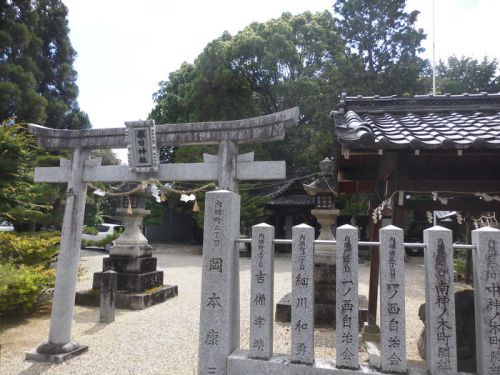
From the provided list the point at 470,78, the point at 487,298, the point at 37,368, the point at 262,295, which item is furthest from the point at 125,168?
the point at 470,78

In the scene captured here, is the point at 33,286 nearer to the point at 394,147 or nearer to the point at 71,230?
the point at 71,230

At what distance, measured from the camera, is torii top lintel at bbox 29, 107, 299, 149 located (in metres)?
5.72

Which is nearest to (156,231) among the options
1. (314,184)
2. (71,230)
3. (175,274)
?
(175,274)

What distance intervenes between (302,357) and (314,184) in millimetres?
6186

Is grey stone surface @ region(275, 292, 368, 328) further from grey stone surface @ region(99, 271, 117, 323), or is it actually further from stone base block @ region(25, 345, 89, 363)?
stone base block @ region(25, 345, 89, 363)

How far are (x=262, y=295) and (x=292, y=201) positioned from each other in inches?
756

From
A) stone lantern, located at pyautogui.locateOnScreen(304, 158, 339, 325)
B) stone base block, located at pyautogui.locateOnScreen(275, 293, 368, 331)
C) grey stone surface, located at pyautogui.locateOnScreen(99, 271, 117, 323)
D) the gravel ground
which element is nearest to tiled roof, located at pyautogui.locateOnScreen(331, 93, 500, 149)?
stone lantern, located at pyautogui.locateOnScreen(304, 158, 339, 325)

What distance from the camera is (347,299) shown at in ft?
11.3

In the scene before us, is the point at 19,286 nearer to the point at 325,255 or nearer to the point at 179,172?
the point at 179,172

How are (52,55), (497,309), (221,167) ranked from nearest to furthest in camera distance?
(497,309) → (221,167) → (52,55)

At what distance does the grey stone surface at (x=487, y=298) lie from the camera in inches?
124

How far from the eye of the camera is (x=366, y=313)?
737cm

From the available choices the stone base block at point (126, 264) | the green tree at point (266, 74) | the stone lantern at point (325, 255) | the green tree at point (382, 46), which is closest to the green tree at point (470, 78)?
the green tree at point (382, 46)

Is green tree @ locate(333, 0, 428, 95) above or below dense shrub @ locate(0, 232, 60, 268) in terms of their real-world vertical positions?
above
